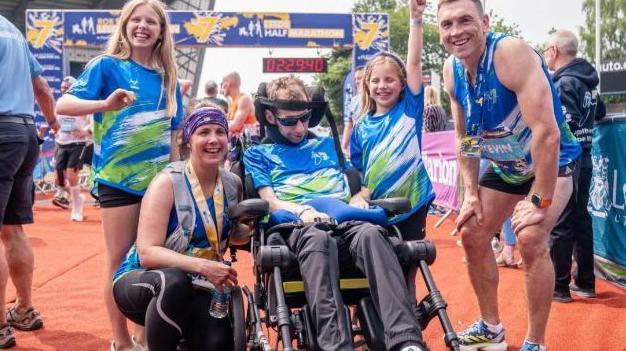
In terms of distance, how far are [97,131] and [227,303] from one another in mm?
1130

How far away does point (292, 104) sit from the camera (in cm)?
322

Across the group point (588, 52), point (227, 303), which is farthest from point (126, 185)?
point (588, 52)

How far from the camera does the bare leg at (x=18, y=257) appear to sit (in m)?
3.88

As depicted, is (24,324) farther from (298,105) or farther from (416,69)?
(416,69)

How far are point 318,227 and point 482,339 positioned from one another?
1.40 meters

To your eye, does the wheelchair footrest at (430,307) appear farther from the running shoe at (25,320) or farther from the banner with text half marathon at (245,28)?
the banner with text half marathon at (245,28)

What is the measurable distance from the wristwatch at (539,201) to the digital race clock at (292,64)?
18218 millimetres

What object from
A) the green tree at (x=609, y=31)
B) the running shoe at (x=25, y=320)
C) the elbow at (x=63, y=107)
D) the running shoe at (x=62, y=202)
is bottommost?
the running shoe at (x=62, y=202)

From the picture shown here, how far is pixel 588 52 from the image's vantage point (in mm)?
39875

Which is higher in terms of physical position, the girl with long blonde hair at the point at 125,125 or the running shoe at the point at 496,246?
the girl with long blonde hair at the point at 125,125

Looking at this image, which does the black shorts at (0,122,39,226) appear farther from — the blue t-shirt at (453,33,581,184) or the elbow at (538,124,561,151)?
the elbow at (538,124,561,151)

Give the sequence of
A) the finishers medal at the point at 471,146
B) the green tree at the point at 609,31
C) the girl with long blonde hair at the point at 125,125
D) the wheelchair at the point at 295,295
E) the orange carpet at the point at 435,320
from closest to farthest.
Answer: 1. the wheelchair at the point at 295,295
2. the girl with long blonde hair at the point at 125,125
3. the finishers medal at the point at 471,146
4. the orange carpet at the point at 435,320
5. the green tree at the point at 609,31

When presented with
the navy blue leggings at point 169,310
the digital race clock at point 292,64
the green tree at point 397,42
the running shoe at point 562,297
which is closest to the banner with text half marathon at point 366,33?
the digital race clock at point 292,64

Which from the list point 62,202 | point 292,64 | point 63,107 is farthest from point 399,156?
point 292,64
